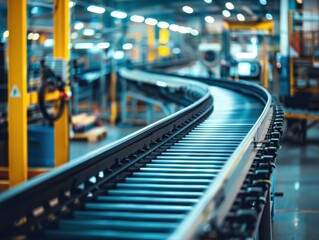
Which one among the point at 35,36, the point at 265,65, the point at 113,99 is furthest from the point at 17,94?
the point at 113,99

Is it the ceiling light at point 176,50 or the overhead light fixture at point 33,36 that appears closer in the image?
the overhead light fixture at point 33,36

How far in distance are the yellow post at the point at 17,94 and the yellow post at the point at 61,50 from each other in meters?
1.92

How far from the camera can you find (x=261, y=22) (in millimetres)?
18875

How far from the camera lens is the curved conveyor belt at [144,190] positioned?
3281 millimetres

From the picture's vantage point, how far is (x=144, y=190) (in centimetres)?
452

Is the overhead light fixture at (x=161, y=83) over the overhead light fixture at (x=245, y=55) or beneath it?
beneath

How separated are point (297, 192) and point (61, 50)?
4.19 metres

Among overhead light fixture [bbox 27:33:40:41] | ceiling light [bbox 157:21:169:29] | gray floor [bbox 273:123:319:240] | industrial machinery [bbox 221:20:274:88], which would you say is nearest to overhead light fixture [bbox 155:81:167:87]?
gray floor [bbox 273:123:319:240]

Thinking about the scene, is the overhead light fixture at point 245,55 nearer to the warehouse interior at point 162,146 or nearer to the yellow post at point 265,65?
the warehouse interior at point 162,146

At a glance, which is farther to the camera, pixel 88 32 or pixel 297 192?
pixel 88 32

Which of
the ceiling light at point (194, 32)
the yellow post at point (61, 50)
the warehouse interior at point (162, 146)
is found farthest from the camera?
the ceiling light at point (194, 32)

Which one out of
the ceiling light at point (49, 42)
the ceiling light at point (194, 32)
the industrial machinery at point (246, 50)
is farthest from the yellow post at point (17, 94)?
the ceiling light at point (194, 32)

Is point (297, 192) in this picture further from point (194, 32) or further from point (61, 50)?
point (194, 32)

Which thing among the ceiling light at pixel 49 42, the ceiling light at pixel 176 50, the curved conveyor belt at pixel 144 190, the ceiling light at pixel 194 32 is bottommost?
the curved conveyor belt at pixel 144 190
